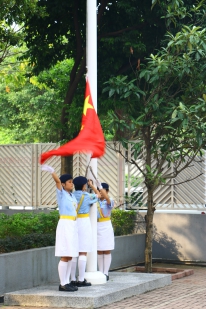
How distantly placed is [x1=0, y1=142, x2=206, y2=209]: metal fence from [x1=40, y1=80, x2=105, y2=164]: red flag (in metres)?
4.12

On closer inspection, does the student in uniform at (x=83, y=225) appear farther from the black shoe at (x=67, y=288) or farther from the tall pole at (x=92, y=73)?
the black shoe at (x=67, y=288)

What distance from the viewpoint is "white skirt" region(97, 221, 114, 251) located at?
39.3ft

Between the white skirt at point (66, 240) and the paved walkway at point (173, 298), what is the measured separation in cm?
95

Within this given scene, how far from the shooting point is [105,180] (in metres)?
16.4

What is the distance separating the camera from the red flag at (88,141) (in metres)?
9.72

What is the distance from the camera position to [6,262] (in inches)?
Answer: 413

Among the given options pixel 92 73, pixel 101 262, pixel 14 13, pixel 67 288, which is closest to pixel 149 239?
pixel 101 262

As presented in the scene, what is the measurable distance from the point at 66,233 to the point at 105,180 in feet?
20.8

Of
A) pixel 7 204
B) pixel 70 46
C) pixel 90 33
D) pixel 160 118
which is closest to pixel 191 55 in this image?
pixel 160 118

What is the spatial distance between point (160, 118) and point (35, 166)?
17.1 ft

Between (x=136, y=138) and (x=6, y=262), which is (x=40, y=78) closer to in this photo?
(x=136, y=138)

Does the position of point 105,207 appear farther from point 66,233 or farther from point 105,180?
point 105,180

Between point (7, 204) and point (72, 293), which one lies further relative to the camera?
point (7, 204)

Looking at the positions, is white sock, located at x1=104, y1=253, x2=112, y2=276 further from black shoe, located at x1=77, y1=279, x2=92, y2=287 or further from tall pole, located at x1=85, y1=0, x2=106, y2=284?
black shoe, located at x1=77, y1=279, x2=92, y2=287
